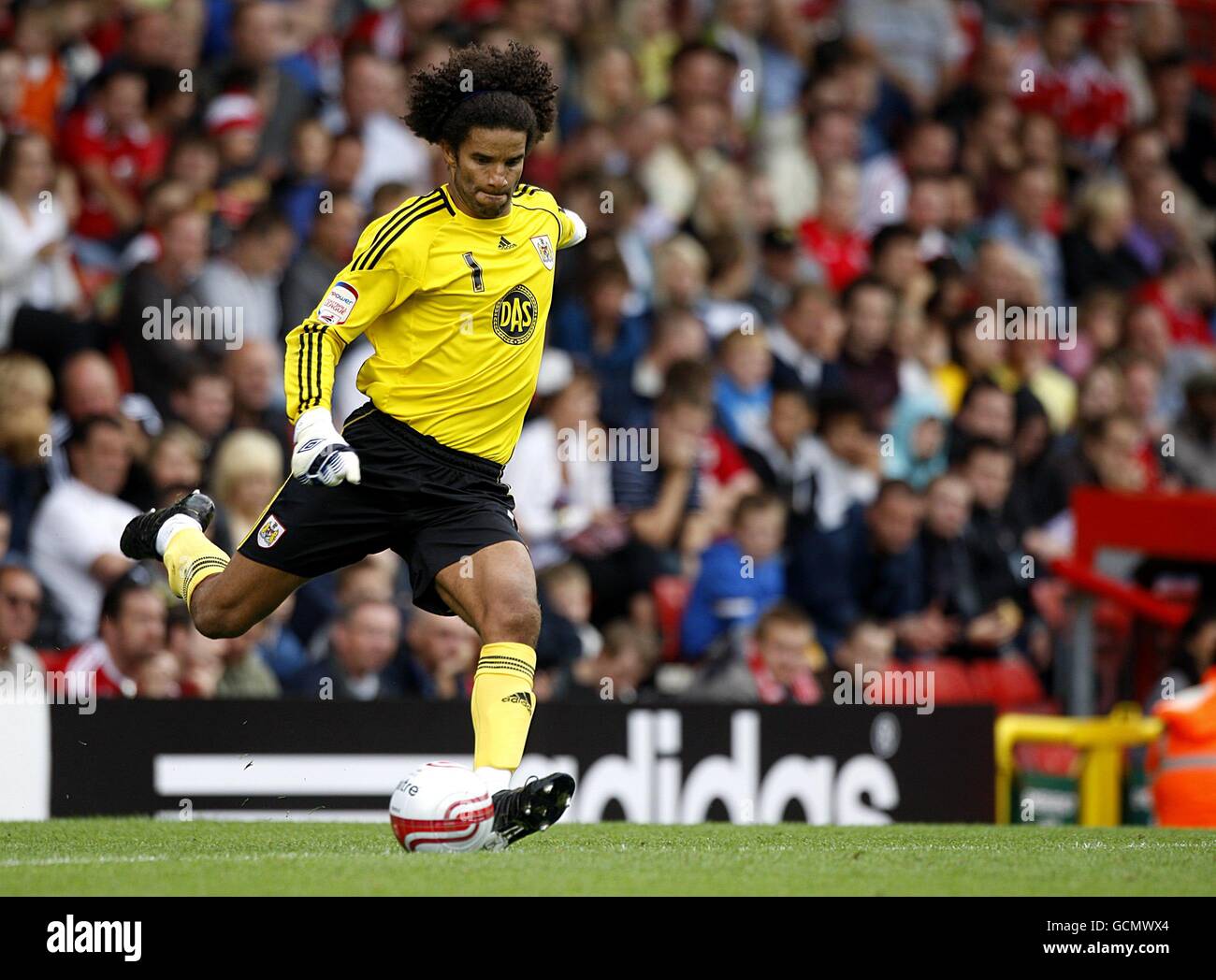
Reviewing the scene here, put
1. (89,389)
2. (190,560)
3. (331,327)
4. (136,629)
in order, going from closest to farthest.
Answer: (331,327), (190,560), (136,629), (89,389)

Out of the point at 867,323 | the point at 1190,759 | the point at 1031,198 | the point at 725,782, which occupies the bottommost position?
the point at 725,782

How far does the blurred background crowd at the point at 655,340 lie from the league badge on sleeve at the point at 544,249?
10.5 feet

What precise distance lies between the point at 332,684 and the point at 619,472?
2.25m

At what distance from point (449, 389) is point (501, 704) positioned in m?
1.09

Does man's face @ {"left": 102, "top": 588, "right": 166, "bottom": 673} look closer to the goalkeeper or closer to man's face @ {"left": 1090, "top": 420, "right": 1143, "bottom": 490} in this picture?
the goalkeeper

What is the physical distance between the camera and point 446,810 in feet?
20.6

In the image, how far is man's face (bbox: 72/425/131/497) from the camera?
9.71 meters

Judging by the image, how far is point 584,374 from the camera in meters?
11.4

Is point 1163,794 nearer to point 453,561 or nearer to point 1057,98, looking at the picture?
point 453,561

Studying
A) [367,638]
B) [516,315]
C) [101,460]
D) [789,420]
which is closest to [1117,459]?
[789,420]

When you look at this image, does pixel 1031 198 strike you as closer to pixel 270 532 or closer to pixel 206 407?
pixel 206 407

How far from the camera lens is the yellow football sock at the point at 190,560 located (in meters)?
7.35

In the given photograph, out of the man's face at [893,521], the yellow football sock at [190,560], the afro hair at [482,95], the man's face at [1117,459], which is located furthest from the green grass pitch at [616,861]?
the man's face at [1117,459]
